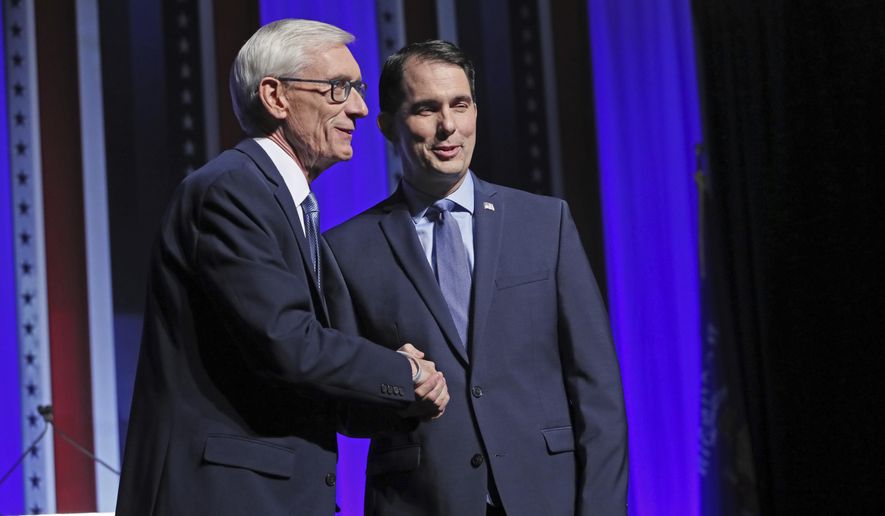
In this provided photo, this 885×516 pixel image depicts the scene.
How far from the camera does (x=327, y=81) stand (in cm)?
181

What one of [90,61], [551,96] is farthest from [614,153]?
[90,61]

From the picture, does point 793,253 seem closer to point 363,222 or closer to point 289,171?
point 363,222

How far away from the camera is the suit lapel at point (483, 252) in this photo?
1894 mm

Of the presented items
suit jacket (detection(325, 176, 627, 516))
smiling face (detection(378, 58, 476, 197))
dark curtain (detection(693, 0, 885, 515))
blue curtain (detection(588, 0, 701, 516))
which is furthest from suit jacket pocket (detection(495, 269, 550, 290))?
blue curtain (detection(588, 0, 701, 516))

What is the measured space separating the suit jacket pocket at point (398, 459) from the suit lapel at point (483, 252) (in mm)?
197

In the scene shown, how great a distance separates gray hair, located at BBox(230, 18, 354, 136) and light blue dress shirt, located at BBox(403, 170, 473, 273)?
0.37 meters

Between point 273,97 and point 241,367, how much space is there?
0.47m

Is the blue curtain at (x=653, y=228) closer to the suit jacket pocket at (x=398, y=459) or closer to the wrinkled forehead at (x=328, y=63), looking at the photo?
the suit jacket pocket at (x=398, y=459)

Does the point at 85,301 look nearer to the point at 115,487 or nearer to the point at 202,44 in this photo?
the point at 115,487

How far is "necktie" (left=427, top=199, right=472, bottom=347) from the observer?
194cm

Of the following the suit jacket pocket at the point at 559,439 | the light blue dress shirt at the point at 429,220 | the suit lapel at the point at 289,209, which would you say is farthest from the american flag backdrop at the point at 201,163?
the suit lapel at the point at 289,209

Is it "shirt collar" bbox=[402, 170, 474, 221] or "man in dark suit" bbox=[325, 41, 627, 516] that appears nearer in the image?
"man in dark suit" bbox=[325, 41, 627, 516]

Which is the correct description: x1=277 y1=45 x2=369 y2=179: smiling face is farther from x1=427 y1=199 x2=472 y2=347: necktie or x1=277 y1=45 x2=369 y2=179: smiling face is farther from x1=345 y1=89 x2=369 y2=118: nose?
x1=427 y1=199 x2=472 y2=347: necktie

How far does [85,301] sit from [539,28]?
2083 millimetres
